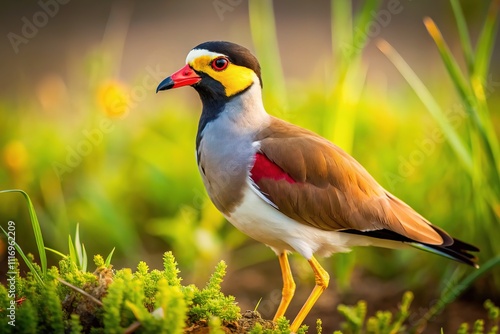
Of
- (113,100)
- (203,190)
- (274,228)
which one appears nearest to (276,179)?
(274,228)

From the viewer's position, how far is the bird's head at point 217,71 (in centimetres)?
331

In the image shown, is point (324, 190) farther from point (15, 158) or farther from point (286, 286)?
point (15, 158)

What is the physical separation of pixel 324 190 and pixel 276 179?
10.5 inches

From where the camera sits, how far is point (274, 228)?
130 inches

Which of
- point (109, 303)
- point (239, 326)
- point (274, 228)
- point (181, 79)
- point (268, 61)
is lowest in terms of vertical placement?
point (239, 326)

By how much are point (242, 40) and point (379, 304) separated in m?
3.45

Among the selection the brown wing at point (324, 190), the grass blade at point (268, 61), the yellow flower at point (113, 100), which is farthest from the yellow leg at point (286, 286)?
the yellow flower at point (113, 100)

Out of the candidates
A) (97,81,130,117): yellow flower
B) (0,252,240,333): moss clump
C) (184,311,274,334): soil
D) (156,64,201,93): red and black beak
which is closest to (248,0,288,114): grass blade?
(97,81,130,117): yellow flower

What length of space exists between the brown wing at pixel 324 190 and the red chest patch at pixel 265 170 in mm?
14

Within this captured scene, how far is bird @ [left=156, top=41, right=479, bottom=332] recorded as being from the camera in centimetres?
330

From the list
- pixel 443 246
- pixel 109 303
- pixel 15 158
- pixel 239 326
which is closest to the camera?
pixel 109 303

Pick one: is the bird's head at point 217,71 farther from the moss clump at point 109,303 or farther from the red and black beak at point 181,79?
the moss clump at point 109,303

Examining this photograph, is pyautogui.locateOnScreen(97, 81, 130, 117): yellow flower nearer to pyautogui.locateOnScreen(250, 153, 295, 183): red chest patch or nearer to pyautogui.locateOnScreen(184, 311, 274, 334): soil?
pyautogui.locateOnScreen(250, 153, 295, 183): red chest patch

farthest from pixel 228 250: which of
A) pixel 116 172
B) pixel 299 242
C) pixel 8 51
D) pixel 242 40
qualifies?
pixel 8 51
